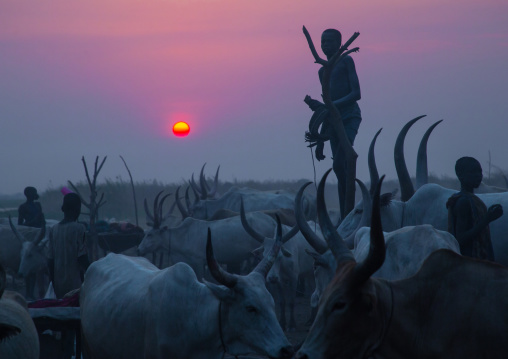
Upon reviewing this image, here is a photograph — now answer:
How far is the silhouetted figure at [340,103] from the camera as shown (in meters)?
8.16

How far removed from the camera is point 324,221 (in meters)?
4.26

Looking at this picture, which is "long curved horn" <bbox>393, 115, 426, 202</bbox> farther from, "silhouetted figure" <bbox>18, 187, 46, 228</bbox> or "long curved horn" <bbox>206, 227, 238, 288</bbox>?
"silhouetted figure" <bbox>18, 187, 46, 228</bbox>

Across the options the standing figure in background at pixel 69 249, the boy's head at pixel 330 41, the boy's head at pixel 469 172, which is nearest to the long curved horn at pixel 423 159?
the boy's head at pixel 330 41

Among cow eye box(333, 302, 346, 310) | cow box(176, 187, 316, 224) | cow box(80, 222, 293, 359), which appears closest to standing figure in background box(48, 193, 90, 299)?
cow box(80, 222, 293, 359)

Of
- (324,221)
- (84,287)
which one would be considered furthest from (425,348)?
(84,287)

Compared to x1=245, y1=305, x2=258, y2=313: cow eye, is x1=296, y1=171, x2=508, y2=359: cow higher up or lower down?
higher up

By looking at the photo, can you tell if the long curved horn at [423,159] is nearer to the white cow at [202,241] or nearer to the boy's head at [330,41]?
the boy's head at [330,41]

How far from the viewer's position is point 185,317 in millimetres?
5633

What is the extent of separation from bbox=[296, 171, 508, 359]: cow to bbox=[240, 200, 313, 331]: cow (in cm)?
594

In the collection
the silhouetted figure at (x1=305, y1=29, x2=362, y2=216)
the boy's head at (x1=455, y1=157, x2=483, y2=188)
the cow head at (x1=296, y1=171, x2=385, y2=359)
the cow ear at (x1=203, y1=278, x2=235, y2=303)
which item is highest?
the silhouetted figure at (x1=305, y1=29, x2=362, y2=216)

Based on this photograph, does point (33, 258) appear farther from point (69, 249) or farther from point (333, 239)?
point (333, 239)

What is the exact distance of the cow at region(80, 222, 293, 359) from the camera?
5.37 metres

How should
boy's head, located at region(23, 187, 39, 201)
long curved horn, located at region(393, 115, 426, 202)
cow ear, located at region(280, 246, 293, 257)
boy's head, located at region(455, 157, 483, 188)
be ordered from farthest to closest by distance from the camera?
boy's head, located at region(23, 187, 39, 201)
cow ear, located at region(280, 246, 293, 257)
long curved horn, located at region(393, 115, 426, 202)
boy's head, located at region(455, 157, 483, 188)

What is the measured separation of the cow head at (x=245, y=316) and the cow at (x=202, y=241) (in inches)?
296
